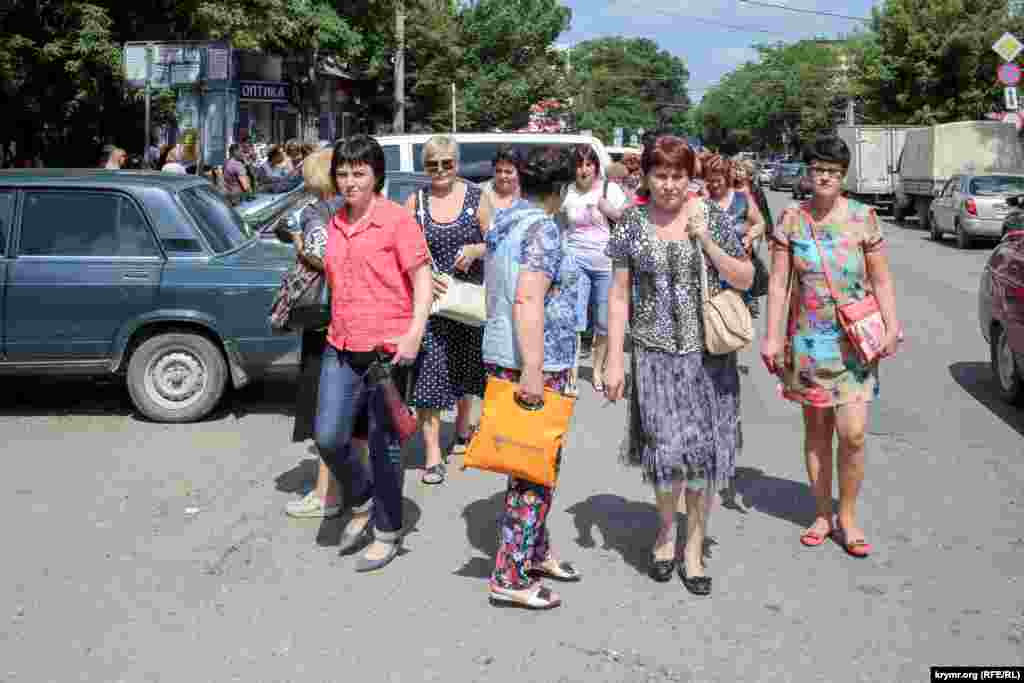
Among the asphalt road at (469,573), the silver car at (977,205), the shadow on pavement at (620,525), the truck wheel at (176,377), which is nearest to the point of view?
the asphalt road at (469,573)

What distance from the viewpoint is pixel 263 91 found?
27812 mm

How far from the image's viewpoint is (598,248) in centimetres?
889

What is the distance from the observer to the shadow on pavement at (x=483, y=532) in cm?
526

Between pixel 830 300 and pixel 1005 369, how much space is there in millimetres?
4245

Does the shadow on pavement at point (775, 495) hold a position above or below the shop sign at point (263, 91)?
below

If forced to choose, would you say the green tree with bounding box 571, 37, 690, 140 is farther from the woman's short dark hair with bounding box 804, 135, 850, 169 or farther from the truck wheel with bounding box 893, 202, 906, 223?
the woman's short dark hair with bounding box 804, 135, 850, 169

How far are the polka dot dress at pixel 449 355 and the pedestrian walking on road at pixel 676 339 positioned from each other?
1.82m

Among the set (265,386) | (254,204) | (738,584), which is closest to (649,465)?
(738,584)

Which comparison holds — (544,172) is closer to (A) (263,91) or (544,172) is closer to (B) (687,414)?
(B) (687,414)

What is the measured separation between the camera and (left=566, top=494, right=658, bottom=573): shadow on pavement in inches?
217

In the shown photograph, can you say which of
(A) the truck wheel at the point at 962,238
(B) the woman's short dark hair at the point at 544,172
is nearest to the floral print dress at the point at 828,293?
(B) the woman's short dark hair at the point at 544,172

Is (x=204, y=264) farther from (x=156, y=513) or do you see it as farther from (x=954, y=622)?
(x=954, y=622)

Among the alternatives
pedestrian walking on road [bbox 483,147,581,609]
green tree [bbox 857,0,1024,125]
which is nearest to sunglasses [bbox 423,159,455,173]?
pedestrian walking on road [bbox 483,147,581,609]

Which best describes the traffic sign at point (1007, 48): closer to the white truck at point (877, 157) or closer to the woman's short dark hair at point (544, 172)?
the white truck at point (877, 157)
